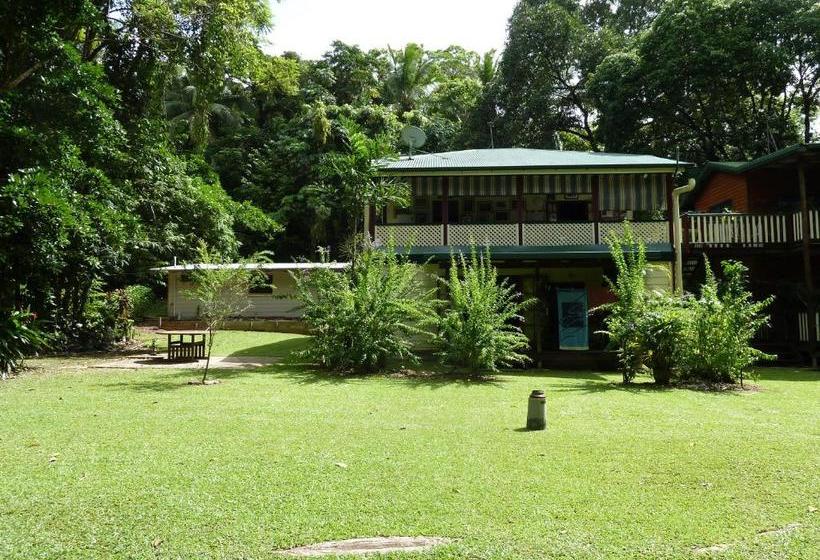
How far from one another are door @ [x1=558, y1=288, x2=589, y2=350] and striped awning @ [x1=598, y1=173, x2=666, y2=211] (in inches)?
110

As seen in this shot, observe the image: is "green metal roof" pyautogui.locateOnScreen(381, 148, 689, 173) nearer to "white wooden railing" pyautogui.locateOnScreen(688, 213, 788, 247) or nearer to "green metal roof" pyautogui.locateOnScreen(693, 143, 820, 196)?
"white wooden railing" pyautogui.locateOnScreen(688, 213, 788, 247)

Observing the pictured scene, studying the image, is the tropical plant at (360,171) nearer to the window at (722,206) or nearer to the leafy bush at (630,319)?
the leafy bush at (630,319)

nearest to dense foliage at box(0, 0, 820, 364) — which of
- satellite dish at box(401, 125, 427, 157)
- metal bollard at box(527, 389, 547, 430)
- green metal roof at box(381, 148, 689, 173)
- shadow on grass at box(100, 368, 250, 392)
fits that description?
satellite dish at box(401, 125, 427, 157)

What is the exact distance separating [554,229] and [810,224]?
271 inches

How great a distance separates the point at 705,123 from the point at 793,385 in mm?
20375

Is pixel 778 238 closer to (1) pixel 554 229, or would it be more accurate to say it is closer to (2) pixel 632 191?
(2) pixel 632 191

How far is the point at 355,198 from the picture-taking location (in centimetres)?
1365

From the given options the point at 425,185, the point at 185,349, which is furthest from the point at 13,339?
the point at 425,185

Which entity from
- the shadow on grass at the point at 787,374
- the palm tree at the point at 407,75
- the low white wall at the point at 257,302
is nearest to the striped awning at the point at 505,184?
the shadow on grass at the point at 787,374

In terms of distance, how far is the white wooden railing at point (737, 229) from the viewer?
1593cm

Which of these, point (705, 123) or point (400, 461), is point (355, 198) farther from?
point (705, 123)

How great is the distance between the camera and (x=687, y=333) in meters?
10.9

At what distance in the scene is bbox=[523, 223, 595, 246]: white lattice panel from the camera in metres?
16.1

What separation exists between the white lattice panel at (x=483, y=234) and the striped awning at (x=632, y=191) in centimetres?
277
